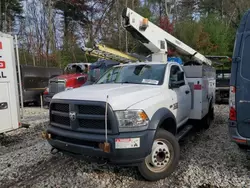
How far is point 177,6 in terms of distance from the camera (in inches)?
1249

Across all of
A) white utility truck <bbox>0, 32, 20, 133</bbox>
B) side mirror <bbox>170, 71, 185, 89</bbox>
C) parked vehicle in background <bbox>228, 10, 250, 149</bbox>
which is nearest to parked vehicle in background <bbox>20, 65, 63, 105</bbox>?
white utility truck <bbox>0, 32, 20, 133</bbox>

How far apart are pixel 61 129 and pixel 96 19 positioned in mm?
27306

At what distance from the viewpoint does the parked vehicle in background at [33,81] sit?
12.9 m

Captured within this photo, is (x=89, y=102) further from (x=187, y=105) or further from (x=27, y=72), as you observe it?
(x=27, y=72)

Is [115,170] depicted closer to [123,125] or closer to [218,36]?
[123,125]

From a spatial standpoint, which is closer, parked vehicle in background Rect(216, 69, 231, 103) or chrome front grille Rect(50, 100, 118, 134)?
chrome front grille Rect(50, 100, 118, 134)

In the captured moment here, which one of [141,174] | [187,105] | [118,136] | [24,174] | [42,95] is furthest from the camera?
[42,95]

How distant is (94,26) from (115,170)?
87.6ft

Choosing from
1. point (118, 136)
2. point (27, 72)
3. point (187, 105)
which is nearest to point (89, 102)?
point (118, 136)

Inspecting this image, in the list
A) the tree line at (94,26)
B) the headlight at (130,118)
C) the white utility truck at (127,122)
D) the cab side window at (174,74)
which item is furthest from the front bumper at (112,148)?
the tree line at (94,26)

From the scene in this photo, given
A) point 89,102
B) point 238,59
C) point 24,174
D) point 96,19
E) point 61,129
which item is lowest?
point 24,174

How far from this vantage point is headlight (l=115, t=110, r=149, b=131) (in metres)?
3.45

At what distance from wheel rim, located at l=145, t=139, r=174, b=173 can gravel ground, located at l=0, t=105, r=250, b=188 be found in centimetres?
23

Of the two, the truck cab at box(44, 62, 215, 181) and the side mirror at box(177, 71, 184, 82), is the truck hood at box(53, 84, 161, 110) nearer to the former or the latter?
the truck cab at box(44, 62, 215, 181)
